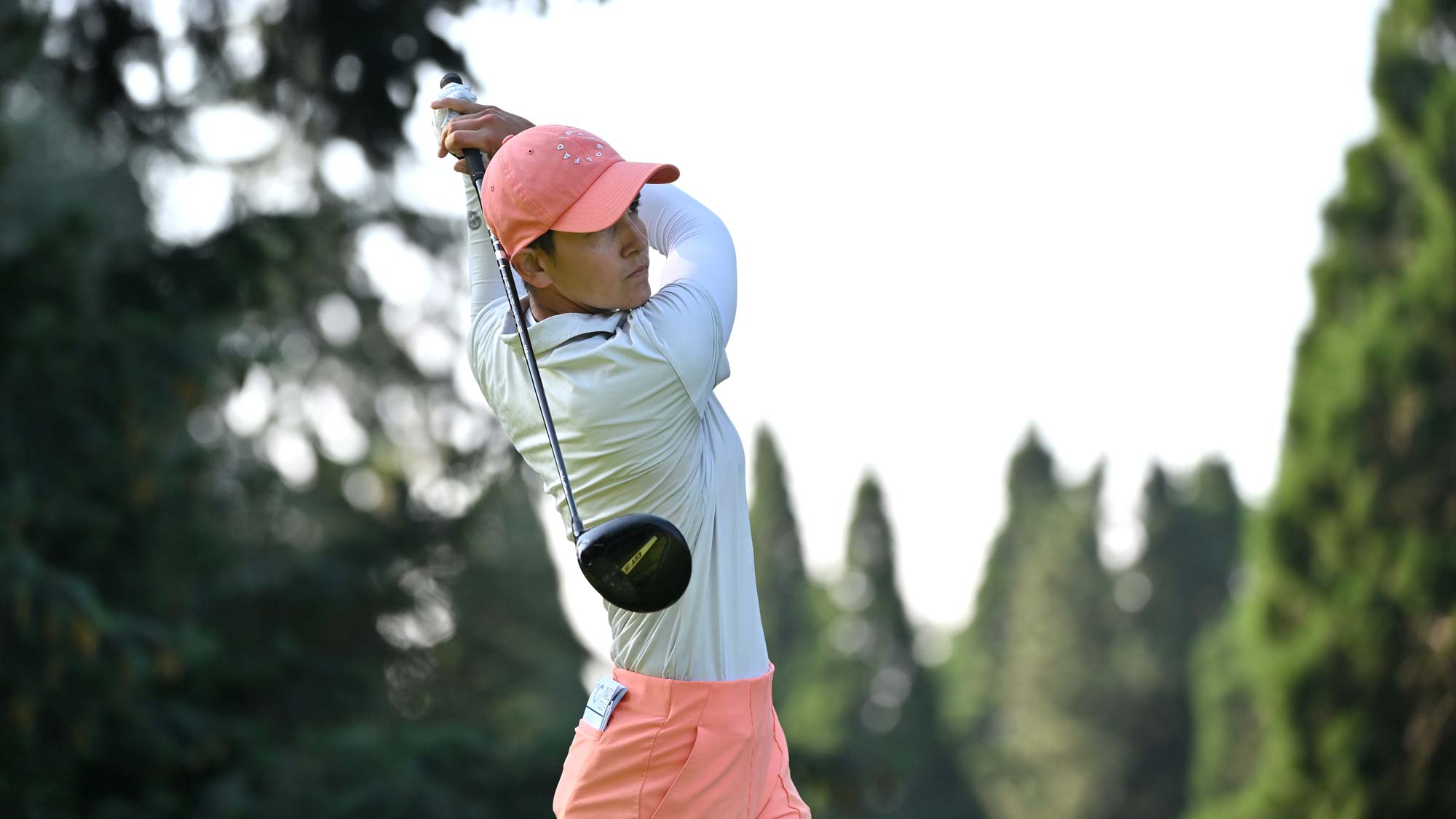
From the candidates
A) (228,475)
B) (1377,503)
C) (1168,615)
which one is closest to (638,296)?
(228,475)

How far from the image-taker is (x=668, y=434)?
2984 mm

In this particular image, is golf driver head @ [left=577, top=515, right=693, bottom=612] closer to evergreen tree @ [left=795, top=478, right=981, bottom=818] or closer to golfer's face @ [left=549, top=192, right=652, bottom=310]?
golfer's face @ [left=549, top=192, right=652, bottom=310]

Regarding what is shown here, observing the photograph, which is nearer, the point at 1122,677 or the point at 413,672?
the point at 413,672

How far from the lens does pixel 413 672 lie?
15211 mm

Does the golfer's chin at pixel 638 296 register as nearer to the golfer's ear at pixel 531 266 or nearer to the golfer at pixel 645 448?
the golfer at pixel 645 448

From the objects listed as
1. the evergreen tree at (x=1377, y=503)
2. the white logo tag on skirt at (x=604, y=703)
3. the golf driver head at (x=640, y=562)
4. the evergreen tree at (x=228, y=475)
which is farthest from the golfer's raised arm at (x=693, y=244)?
the evergreen tree at (x=1377, y=503)

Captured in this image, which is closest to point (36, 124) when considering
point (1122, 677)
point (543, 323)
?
point (543, 323)

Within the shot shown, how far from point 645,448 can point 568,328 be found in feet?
0.82

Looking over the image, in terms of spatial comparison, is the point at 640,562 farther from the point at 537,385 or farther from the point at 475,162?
the point at 475,162

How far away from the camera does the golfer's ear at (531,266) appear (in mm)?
3074

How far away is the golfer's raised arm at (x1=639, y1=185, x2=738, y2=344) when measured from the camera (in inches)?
120

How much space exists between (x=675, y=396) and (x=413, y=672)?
12.8m

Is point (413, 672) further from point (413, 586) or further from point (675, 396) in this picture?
point (675, 396)

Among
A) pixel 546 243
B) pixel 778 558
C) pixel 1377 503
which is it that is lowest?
pixel 778 558
